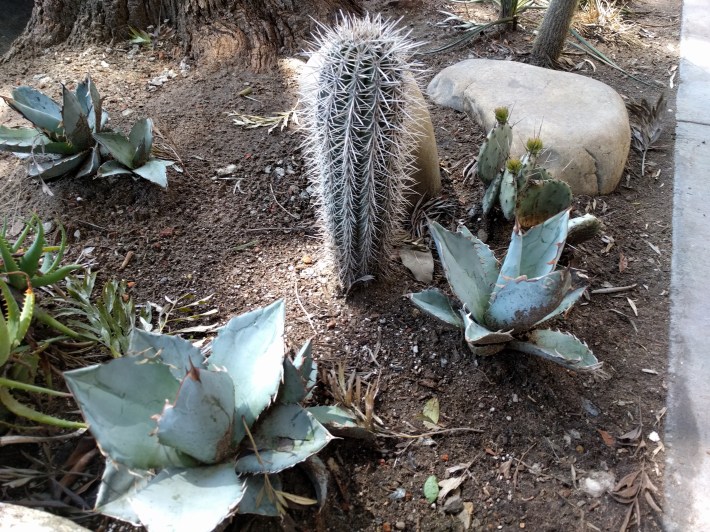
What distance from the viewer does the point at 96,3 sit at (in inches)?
134

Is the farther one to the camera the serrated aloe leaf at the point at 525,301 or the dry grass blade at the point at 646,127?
→ the dry grass blade at the point at 646,127

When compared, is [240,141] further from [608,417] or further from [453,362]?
[608,417]

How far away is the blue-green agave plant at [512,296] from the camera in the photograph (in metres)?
1.77

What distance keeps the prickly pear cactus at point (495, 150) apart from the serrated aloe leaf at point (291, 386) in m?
1.37

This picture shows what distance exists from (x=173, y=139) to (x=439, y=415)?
197 cm

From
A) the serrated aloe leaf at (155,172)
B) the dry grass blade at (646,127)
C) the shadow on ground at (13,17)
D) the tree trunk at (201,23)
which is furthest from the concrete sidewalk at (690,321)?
the shadow on ground at (13,17)

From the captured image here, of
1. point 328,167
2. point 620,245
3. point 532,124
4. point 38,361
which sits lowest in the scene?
point 620,245

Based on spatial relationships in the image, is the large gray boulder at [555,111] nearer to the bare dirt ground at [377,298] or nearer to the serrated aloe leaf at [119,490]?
the bare dirt ground at [377,298]

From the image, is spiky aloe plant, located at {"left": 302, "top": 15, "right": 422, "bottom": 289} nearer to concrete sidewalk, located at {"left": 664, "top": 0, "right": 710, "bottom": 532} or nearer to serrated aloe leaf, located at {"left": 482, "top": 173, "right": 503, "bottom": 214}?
serrated aloe leaf, located at {"left": 482, "top": 173, "right": 503, "bottom": 214}

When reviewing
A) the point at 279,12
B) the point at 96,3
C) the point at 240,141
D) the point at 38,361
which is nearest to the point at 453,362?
the point at 38,361

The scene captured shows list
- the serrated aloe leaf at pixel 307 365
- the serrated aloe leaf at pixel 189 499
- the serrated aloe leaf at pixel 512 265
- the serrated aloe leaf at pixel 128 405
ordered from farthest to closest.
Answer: the serrated aloe leaf at pixel 512 265, the serrated aloe leaf at pixel 307 365, the serrated aloe leaf at pixel 128 405, the serrated aloe leaf at pixel 189 499

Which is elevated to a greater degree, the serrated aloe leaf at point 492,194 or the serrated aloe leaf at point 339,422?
the serrated aloe leaf at point 492,194

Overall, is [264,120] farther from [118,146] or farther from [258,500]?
[258,500]

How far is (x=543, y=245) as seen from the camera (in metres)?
1.96
